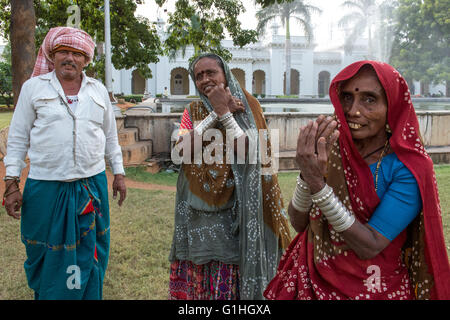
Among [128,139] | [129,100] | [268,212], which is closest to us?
[268,212]

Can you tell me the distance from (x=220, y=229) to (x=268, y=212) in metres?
0.34

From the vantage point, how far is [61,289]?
7.52 ft

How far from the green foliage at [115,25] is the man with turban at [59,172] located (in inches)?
315

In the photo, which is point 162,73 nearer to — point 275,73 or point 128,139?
point 275,73

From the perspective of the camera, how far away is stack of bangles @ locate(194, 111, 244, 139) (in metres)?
2.19

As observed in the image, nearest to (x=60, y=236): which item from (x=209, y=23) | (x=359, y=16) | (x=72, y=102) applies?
(x=72, y=102)

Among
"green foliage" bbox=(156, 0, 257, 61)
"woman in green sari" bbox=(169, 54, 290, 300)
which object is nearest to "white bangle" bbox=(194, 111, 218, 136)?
"woman in green sari" bbox=(169, 54, 290, 300)

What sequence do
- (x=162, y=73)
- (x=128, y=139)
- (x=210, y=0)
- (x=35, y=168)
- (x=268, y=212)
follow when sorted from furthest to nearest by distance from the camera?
(x=162, y=73) → (x=210, y=0) → (x=128, y=139) → (x=268, y=212) → (x=35, y=168)

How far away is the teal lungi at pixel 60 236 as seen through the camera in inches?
90.1

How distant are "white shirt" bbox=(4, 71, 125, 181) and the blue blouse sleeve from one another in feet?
5.64

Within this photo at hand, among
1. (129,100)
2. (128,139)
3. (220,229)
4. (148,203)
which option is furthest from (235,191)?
(129,100)

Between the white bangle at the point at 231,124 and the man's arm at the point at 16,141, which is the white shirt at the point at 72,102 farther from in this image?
the white bangle at the point at 231,124

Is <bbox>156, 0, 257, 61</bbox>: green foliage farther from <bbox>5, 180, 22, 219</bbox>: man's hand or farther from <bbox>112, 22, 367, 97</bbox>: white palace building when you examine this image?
<bbox>112, 22, 367, 97</bbox>: white palace building

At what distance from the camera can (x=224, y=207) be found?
7.61 ft
